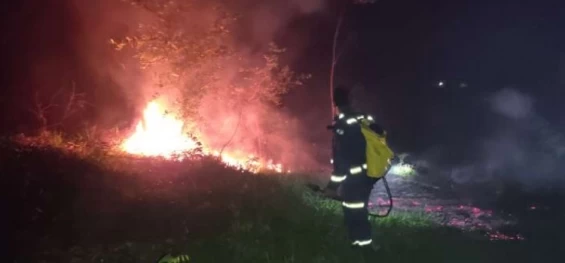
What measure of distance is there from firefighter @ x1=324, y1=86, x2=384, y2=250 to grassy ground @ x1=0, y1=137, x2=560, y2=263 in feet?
1.50

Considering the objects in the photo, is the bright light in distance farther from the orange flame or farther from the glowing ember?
the glowing ember

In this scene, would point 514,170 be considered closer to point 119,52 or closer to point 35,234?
point 119,52

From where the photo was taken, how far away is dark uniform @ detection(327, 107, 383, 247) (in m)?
5.85

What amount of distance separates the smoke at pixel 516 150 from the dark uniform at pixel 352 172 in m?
13.8

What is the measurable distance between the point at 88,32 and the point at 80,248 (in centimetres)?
1041

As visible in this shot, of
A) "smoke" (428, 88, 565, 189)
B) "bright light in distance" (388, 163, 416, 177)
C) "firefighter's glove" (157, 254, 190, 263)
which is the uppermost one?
"smoke" (428, 88, 565, 189)

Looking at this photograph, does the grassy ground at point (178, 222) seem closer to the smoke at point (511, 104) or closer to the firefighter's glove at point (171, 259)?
the firefighter's glove at point (171, 259)

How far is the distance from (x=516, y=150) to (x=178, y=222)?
910 inches

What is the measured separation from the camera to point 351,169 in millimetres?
5918

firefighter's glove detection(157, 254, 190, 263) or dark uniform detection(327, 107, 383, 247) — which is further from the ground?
dark uniform detection(327, 107, 383, 247)

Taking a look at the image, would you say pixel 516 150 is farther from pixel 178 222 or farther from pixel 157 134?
pixel 178 222

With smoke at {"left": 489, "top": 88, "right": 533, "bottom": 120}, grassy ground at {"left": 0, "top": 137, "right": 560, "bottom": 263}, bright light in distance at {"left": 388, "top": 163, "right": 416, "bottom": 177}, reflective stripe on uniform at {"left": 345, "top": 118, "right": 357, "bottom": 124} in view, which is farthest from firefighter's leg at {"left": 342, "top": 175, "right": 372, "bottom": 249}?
smoke at {"left": 489, "top": 88, "right": 533, "bottom": 120}

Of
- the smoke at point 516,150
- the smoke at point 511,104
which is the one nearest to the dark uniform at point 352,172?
the smoke at point 516,150

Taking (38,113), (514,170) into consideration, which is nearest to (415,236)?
(38,113)
